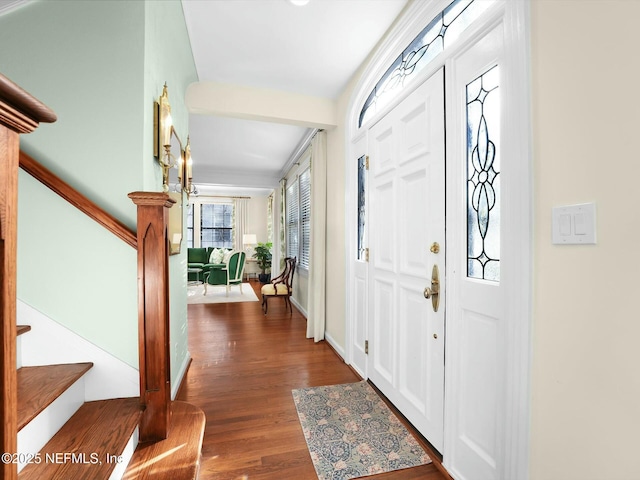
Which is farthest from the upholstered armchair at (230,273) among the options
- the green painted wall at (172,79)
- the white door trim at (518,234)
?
the white door trim at (518,234)

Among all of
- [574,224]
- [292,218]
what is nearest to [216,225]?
[292,218]

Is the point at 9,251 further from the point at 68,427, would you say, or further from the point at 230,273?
the point at 230,273

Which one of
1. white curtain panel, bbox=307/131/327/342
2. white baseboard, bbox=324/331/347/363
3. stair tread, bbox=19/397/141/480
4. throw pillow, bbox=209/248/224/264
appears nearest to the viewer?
stair tread, bbox=19/397/141/480

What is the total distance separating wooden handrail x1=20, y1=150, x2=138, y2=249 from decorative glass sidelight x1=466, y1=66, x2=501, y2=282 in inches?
63.2

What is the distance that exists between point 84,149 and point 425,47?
199 cm

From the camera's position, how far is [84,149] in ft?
4.82

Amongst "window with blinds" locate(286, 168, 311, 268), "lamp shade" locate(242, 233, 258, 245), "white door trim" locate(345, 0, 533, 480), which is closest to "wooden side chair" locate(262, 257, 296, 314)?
"window with blinds" locate(286, 168, 311, 268)

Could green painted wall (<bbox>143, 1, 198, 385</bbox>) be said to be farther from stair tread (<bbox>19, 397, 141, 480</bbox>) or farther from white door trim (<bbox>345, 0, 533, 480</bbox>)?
white door trim (<bbox>345, 0, 533, 480</bbox>)

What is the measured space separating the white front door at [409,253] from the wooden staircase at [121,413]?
1247 millimetres

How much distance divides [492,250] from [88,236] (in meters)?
1.89

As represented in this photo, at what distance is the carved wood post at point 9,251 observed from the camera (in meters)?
0.52

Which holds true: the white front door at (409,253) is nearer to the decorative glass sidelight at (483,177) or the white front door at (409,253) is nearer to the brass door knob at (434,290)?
the brass door knob at (434,290)

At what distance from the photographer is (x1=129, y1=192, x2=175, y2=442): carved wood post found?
131 cm

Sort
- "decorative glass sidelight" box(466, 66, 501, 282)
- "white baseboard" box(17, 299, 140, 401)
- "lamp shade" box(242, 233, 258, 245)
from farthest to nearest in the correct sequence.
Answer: "lamp shade" box(242, 233, 258, 245), "white baseboard" box(17, 299, 140, 401), "decorative glass sidelight" box(466, 66, 501, 282)
